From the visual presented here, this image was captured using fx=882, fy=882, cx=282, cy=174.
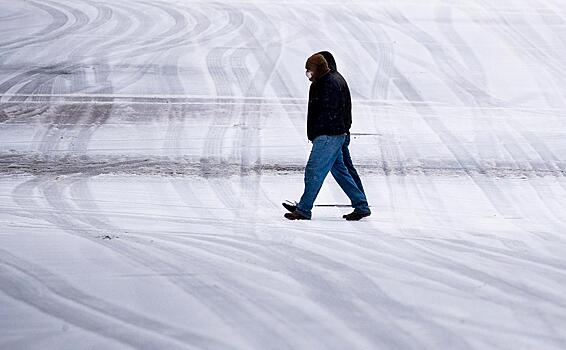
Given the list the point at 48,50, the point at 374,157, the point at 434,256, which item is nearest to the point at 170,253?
the point at 434,256

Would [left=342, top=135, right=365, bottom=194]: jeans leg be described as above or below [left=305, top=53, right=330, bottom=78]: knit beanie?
below

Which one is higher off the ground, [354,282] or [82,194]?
[354,282]

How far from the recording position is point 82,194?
29.8 feet

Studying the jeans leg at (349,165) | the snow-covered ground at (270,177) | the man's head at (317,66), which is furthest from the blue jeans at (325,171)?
the man's head at (317,66)

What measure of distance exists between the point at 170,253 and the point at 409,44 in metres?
10.6

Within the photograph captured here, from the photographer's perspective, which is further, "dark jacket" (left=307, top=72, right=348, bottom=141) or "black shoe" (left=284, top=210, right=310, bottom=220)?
"black shoe" (left=284, top=210, right=310, bottom=220)

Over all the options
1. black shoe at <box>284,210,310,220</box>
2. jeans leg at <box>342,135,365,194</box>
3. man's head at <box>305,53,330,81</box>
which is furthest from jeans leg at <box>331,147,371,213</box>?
man's head at <box>305,53,330,81</box>

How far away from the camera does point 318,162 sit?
810 centimetres

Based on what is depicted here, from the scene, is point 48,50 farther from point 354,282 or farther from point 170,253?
point 354,282

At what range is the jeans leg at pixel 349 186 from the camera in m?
8.34

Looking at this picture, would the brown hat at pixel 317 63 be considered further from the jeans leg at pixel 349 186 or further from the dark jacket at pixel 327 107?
the jeans leg at pixel 349 186

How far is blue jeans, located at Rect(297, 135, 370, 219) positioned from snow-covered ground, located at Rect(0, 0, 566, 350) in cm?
23

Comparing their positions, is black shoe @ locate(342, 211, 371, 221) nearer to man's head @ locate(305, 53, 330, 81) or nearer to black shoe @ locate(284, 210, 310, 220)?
black shoe @ locate(284, 210, 310, 220)

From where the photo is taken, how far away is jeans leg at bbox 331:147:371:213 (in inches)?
328
